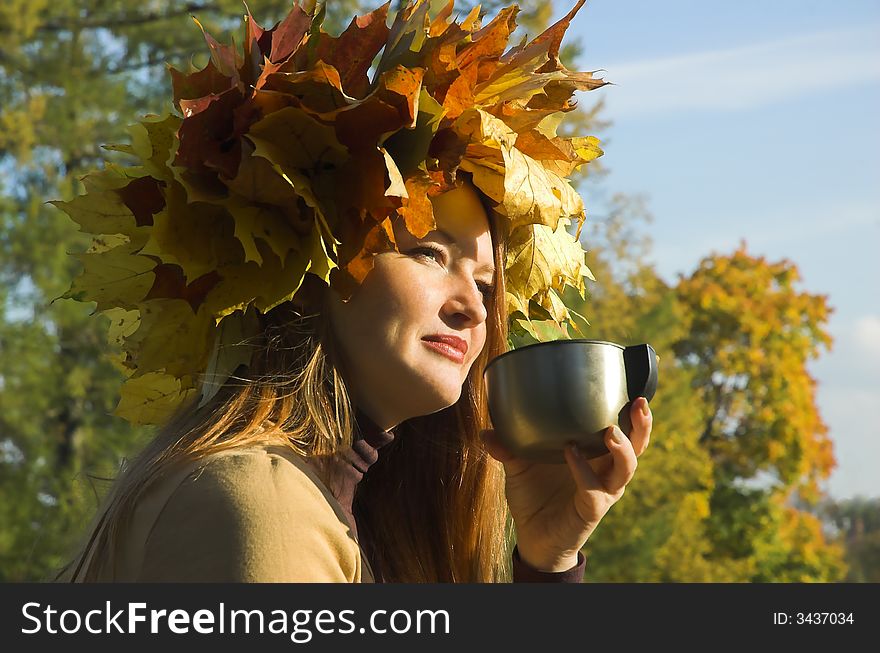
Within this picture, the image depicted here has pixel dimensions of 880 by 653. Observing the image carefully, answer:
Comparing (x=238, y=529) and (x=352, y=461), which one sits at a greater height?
(x=352, y=461)

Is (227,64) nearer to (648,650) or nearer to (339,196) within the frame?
(339,196)

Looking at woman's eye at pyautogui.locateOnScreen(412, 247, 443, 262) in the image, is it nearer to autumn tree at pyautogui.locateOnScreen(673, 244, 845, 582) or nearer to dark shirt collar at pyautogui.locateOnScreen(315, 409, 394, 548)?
dark shirt collar at pyautogui.locateOnScreen(315, 409, 394, 548)

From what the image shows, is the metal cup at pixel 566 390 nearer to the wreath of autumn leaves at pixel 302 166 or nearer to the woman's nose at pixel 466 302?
the woman's nose at pixel 466 302

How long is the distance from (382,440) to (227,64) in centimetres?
92

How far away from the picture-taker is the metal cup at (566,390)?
2.39m

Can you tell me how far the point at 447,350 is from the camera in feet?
8.07

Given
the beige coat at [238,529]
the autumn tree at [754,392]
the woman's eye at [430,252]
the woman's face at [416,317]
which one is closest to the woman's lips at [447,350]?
the woman's face at [416,317]

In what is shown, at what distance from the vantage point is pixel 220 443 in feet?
7.12

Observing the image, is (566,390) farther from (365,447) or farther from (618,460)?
(365,447)

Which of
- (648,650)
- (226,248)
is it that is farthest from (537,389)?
(226,248)

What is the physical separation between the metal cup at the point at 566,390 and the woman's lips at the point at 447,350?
0.08 metres

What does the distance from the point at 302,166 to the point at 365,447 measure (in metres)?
0.65

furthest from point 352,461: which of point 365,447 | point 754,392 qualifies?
point 754,392

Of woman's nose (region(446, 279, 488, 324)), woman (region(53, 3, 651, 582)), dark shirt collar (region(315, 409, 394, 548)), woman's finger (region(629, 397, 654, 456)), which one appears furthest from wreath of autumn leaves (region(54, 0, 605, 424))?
woman's finger (region(629, 397, 654, 456))
